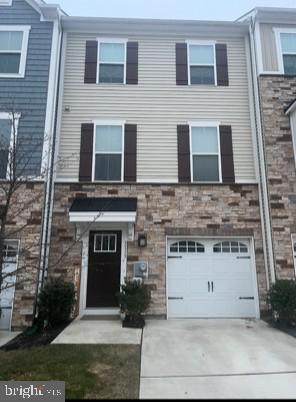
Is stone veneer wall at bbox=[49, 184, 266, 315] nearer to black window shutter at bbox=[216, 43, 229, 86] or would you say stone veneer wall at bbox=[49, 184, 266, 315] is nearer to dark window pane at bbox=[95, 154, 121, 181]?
dark window pane at bbox=[95, 154, 121, 181]

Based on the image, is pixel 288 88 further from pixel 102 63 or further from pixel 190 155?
pixel 102 63

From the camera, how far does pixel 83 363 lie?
484 centimetres

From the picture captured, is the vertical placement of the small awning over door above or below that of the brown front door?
above

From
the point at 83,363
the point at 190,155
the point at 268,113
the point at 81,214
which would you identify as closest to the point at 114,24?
the point at 190,155

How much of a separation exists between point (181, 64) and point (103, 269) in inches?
271

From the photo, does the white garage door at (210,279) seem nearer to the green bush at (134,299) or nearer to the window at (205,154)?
the green bush at (134,299)

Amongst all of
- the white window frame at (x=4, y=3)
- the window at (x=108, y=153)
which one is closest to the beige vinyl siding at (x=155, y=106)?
the window at (x=108, y=153)

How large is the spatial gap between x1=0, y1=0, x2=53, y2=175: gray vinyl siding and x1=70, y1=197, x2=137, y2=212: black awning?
1386 millimetres

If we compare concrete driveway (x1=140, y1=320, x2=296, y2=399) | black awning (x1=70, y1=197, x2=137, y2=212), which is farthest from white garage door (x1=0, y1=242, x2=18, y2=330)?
concrete driveway (x1=140, y1=320, x2=296, y2=399)

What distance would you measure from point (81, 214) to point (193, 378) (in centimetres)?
489

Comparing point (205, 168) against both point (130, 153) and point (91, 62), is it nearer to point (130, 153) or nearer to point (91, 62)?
point (130, 153)

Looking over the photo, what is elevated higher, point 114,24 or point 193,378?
point 114,24

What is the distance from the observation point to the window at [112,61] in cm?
987

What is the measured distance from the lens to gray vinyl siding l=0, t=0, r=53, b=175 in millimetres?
8398
